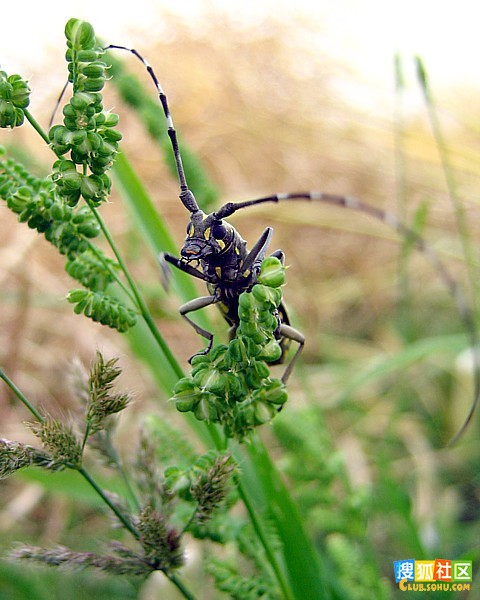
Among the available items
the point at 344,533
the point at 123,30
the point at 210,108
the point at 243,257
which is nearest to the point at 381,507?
the point at 344,533

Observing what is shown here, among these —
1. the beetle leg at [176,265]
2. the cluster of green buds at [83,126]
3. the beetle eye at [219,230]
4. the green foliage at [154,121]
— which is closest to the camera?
the cluster of green buds at [83,126]

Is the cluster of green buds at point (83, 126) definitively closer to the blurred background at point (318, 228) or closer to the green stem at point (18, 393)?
the green stem at point (18, 393)

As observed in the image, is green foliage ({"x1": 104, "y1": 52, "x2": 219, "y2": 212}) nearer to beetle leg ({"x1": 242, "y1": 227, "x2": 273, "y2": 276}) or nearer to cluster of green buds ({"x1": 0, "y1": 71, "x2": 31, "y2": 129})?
beetle leg ({"x1": 242, "y1": 227, "x2": 273, "y2": 276})

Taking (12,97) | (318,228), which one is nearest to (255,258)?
(12,97)

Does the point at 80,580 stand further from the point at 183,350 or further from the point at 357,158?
the point at 357,158

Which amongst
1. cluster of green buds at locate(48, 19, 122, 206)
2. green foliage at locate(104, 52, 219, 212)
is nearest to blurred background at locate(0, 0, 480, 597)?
green foliage at locate(104, 52, 219, 212)

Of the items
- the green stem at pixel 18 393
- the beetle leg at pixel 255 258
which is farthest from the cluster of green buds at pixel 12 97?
the beetle leg at pixel 255 258

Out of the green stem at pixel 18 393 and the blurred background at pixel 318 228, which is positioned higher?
the blurred background at pixel 318 228
